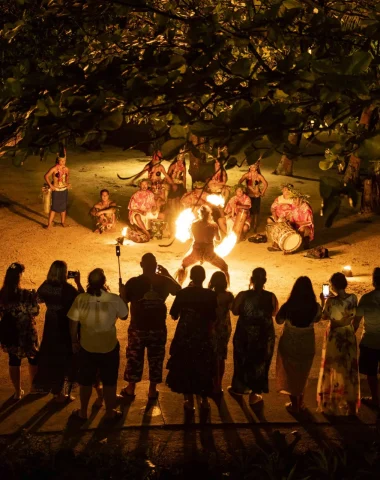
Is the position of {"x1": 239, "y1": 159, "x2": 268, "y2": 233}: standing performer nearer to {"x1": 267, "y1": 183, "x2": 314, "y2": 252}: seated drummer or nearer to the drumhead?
{"x1": 267, "y1": 183, "x2": 314, "y2": 252}: seated drummer

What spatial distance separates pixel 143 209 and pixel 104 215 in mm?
767

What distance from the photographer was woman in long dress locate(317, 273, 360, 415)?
795cm

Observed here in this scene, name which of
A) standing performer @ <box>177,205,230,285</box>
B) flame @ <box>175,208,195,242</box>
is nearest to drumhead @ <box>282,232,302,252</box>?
flame @ <box>175,208,195,242</box>

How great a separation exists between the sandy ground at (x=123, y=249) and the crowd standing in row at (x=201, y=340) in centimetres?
121

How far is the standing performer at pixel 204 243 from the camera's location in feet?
38.8

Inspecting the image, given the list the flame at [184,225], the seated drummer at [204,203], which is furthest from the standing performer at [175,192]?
the flame at [184,225]

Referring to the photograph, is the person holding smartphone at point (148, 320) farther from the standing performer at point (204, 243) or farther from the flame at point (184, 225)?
the flame at point (184, 225)

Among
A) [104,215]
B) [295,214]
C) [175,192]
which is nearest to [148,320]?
[295,214]

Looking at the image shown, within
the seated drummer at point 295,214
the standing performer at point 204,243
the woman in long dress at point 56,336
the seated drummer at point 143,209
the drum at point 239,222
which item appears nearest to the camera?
the woman in long dress at point 56,336

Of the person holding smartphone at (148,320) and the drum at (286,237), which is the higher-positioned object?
the drum at (286,237)

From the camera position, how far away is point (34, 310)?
26.2 feet

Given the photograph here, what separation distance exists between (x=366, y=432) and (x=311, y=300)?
4.15 feet

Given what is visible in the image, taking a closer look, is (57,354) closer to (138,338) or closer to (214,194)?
(138,338)

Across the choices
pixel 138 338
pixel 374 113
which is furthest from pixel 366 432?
pixel 374 113
